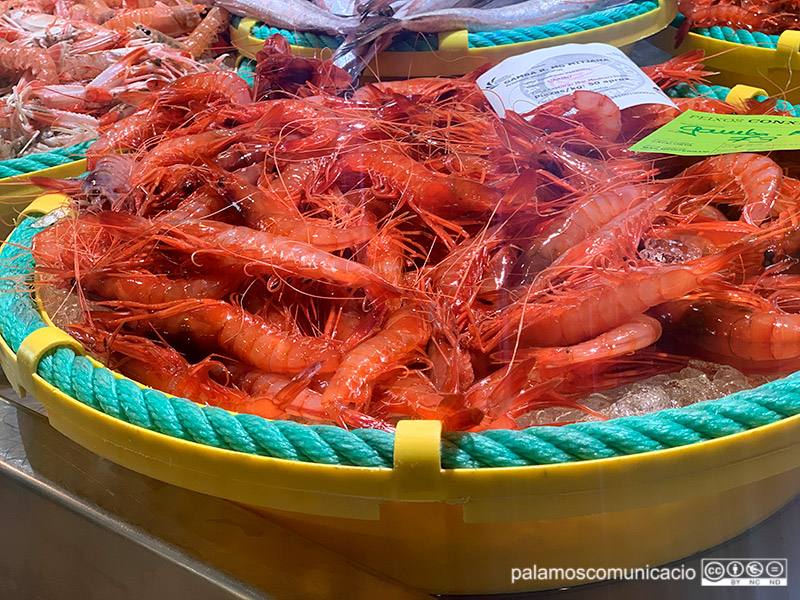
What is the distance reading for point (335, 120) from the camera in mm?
1570

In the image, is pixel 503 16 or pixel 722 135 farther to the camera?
pixel 503 16

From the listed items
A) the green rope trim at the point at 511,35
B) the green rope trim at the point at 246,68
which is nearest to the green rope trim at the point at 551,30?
the green rope trim at the point at 511,35

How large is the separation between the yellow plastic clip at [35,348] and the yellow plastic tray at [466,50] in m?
1.33

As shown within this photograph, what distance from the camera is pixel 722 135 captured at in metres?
1.24

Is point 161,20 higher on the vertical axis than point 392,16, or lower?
lower

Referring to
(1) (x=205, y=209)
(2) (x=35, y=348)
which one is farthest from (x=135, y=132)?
(2) (x=35, y=348)

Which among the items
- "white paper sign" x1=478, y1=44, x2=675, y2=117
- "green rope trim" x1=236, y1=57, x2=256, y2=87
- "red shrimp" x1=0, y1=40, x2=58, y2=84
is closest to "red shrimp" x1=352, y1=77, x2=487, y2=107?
"white paper sign" x1=478, y1=44, x2=675, y2=117

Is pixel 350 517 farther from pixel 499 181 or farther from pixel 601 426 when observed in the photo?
pixel 499 181

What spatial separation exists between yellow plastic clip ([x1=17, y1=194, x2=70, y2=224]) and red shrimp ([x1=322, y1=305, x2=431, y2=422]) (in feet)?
2.62

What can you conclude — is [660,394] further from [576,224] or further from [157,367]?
[157,367]

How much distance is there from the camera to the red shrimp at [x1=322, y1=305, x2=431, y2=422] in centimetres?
103

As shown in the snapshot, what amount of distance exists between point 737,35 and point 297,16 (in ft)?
4.53

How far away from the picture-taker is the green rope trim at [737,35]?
2.25 meters

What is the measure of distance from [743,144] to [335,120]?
79 cm
